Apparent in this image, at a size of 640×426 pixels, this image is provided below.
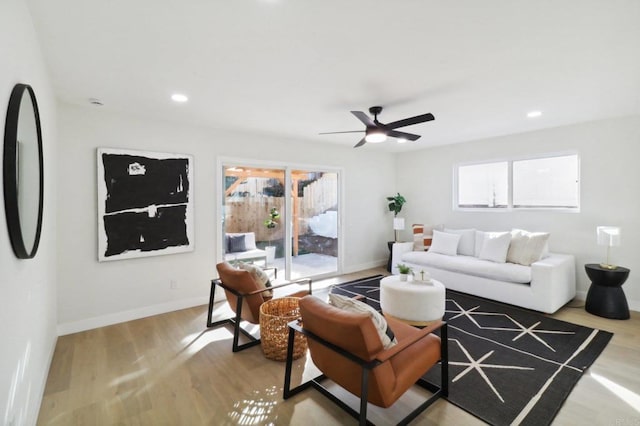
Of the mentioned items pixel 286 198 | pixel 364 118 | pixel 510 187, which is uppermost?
pixel 364 118

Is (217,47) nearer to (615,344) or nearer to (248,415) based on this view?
(248,415)

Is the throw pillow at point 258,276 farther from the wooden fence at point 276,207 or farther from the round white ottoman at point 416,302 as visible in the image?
the wooden fence at point 276,207

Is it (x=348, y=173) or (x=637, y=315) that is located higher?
(x=348, y=173)

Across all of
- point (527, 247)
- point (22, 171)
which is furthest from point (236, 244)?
point (527, 247)

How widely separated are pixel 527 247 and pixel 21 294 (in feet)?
17.4

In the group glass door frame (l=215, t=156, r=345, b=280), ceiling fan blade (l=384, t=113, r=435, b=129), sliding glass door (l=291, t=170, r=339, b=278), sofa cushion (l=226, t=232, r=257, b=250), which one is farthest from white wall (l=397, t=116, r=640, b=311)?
sofa cushion (l=226, t=232, r=257, b=250)

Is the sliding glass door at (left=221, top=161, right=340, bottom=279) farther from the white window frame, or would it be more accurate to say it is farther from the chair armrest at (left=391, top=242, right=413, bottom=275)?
the white window frame

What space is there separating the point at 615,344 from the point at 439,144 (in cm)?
398

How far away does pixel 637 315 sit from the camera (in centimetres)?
387

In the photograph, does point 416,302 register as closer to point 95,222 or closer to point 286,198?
point 286,198

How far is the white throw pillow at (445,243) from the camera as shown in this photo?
17.4 feet

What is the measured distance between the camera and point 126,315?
12.5 feet

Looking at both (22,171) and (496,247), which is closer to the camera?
(22,171)

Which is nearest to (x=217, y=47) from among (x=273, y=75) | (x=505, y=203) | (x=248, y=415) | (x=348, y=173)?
(x=273, y=75)
